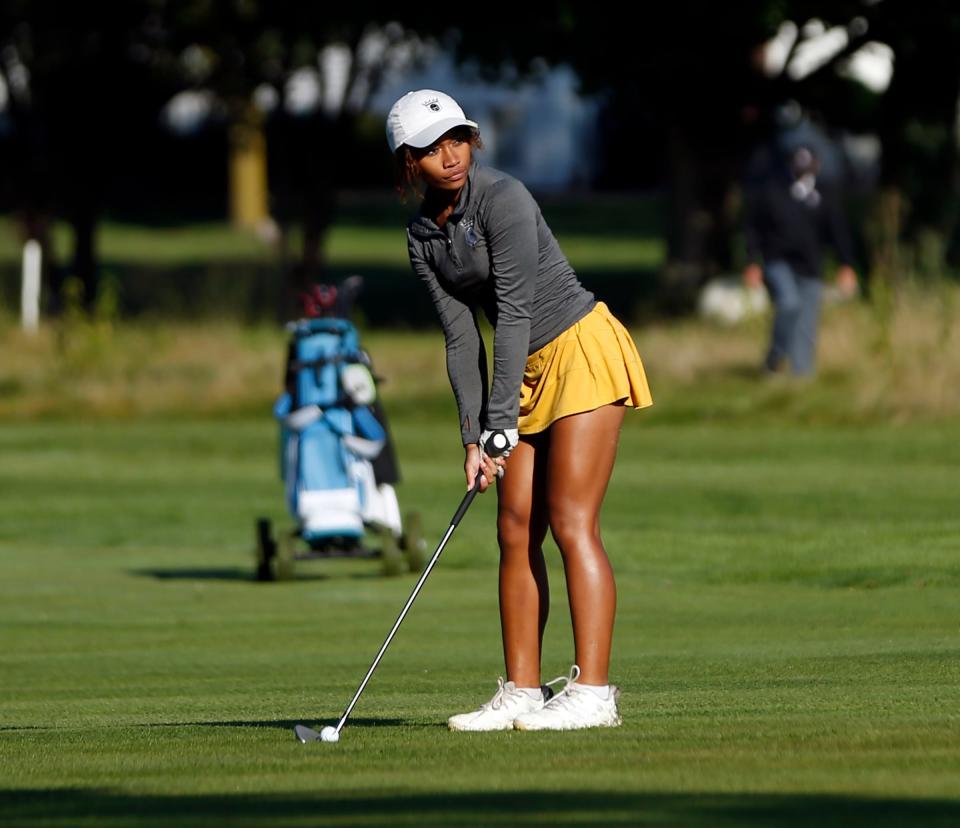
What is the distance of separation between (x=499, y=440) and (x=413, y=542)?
6.30 m

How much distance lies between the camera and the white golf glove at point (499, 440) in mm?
6996

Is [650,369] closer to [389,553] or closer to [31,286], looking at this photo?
[31,286]

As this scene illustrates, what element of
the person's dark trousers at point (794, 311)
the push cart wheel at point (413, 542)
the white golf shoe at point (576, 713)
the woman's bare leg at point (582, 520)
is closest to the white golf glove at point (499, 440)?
the woman's bare leg at point (582, 520)

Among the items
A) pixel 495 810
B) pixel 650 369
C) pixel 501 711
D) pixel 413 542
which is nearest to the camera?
pixel 495 810

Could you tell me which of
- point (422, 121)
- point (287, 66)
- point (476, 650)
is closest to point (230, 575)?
point (476, 650)

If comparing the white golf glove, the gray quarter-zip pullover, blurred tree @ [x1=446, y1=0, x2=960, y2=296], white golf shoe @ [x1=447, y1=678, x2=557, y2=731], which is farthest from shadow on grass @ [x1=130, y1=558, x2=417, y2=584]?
blurred tree @ [x1=446, y1=0, x2=960, y2=296]

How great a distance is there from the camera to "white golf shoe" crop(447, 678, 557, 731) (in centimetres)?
710

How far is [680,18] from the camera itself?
2797cm

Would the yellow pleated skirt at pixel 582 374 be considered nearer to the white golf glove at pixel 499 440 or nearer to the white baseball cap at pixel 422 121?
the white golf glove at pixel 499 440

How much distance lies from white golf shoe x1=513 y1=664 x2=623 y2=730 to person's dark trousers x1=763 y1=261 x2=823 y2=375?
1472 cm

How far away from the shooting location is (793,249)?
70.8 feet

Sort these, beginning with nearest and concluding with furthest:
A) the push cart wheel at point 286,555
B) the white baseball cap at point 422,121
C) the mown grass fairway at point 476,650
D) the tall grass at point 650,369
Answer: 1. the mown grass fairway at point 476,650
2. the white baseball cap at point 422,121
3. the push cart wheel at point 286,555
4. the tall grass at point 650,369

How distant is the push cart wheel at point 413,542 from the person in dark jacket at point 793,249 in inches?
339

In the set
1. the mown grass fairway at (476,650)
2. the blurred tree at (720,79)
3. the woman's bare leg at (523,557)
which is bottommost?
the mown grass fairway at (476,650)
